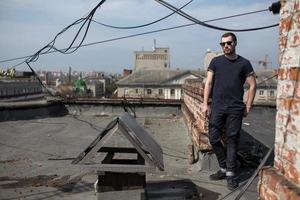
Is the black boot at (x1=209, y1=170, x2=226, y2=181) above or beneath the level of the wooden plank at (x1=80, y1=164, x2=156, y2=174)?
beneath

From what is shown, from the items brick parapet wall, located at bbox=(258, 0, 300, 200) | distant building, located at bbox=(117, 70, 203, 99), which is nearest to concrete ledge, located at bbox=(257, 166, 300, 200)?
A: brick parapet wall, located at bbox=(258, 0, 300, 200)

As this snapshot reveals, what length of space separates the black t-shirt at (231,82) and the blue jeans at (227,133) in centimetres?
10

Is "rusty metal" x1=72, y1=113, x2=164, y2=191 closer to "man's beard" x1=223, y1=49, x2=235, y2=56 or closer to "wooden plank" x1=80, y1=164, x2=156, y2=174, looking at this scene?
"wooden plank" x1=80, y1=164, x2=156, y2=174

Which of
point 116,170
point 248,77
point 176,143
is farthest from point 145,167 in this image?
point 176,143

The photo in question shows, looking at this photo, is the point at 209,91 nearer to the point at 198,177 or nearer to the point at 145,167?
the point at 198,177

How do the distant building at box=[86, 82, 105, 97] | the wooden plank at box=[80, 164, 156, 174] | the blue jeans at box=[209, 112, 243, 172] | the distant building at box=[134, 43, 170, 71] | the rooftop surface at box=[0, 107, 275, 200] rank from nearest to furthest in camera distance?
1. the wooden plank at box=[80, 164, 156, 174]
2. the rooftop surface at box=[0, 107, 275, 200]
3. the blue jeans at box=[209, 112, 243, 172]
4. the distant building at box=[134, 43, 170, 71]
5. the distant building at box=[86, 82, 105, 97]

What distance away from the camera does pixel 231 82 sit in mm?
5375

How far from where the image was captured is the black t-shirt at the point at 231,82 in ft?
17.6

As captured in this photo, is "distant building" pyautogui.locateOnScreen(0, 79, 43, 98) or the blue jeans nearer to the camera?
the blue jeans

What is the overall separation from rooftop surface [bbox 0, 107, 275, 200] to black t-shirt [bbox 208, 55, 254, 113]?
110cm

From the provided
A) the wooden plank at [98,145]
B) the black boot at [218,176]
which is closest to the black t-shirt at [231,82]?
the black boot at [218,176]

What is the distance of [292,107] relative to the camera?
2.95 metres

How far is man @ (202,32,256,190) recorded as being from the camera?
5.37m

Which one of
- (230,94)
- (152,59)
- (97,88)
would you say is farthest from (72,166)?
(97,88)
